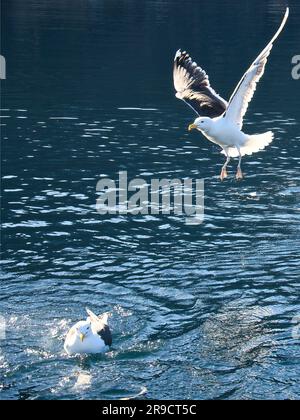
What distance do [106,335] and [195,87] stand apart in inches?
489

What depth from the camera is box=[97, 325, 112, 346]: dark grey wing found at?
19641mm

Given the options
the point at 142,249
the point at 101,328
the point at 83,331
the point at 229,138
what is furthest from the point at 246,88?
the point at 83,331

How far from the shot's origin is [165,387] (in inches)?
721

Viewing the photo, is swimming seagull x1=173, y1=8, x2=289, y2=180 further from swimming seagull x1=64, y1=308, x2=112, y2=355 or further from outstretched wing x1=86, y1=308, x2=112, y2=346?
swimming seagull x1=64, y1=308, x2=112, y2=355

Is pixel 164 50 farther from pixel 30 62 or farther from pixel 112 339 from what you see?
pixel 112 339

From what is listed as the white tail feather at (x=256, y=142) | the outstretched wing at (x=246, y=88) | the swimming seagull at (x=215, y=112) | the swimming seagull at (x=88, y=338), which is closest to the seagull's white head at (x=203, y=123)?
the swimming seagull at (x=215, y=112)

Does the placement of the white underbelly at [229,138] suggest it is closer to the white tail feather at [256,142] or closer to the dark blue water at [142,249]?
the white tail feather at [256,142]

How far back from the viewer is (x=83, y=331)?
1931cm

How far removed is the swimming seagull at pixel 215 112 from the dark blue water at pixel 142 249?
198 cm

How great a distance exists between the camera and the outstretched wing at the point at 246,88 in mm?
26484

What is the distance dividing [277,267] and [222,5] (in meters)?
75.7

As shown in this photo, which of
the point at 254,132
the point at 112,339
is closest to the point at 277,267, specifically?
the point at 112,339

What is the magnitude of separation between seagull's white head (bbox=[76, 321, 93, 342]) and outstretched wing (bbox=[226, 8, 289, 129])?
402 inches

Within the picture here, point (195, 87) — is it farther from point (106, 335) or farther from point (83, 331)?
point (83, 331)
